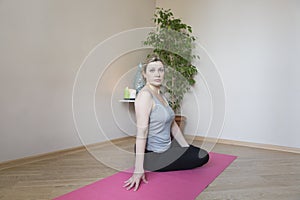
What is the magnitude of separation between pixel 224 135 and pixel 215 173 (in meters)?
1.47

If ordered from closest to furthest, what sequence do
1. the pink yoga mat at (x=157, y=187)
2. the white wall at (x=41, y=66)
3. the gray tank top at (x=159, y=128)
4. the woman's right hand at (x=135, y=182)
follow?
the pink yoga mat at (x=157, y=187) → the woman's right hand at (x=135, y=182) → the gray tank top at (x=159, y=128) → the white wall at (x=41, y=66)

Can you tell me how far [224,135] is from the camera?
328 cm

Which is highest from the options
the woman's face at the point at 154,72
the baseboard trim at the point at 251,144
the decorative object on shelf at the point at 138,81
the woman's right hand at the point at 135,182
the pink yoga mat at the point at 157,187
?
the woman's face at the point at 154,72

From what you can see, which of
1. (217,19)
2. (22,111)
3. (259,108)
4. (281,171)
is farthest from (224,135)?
(22,111)

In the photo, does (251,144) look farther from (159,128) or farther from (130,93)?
(159,128)

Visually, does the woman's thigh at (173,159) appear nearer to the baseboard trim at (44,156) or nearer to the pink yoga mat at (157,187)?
the pink yoga mat at (157,187)

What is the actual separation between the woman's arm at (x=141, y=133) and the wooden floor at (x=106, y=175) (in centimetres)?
36

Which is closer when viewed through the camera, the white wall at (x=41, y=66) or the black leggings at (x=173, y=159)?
the black leggings at (x=173, y=159)

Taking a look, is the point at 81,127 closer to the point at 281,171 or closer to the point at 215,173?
the point at 215,173

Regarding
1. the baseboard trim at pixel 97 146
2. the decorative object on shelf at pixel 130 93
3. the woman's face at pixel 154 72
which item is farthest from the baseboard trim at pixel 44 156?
the woman's face at pixel 154 72

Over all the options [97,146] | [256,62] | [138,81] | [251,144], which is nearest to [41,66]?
[97,146]

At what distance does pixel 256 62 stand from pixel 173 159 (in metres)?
2.02

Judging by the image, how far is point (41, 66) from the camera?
2191 millimetres

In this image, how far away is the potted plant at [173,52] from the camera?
10.2 feet
